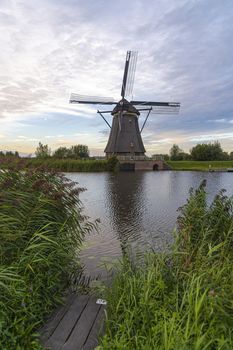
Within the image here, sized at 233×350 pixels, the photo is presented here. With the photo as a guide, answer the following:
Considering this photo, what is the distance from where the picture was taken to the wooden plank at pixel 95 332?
1931 millimetres

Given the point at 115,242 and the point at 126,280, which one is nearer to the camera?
the point at 126,280

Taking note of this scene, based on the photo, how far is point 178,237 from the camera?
9.85 ft

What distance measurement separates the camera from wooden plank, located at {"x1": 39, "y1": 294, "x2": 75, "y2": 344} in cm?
202

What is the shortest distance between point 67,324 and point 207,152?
53.8m

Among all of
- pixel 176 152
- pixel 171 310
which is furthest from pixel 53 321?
pixel 176 152

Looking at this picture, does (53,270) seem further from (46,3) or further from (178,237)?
(46,3)

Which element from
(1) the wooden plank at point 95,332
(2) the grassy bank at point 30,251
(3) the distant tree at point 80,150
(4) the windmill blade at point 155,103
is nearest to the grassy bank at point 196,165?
(4) the windmill blade at point 155,103

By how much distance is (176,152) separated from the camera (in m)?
59.7

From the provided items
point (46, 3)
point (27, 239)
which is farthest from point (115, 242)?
point (46, 3)

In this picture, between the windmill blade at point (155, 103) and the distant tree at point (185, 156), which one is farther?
the distant tree at point (185, 156)

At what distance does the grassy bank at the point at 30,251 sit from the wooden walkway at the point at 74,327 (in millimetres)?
112

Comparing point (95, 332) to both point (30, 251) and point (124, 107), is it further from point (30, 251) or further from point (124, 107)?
point (124, 107)

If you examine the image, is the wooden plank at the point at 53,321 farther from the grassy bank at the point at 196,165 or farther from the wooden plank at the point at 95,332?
the grassy bank at the point at 196,165

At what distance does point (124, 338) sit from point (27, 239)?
4.88ft
